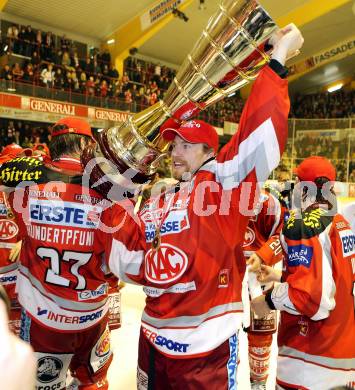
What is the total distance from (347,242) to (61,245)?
1295 mm

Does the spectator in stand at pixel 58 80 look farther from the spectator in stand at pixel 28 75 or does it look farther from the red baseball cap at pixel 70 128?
the red baseball cap at pixel 70 128

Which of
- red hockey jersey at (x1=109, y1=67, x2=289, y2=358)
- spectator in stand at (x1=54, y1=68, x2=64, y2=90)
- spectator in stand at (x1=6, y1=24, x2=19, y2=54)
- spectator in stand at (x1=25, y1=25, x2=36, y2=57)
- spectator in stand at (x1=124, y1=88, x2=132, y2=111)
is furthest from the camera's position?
spectator in stand at (x1=25, y1=25, x2=36, y2=57)

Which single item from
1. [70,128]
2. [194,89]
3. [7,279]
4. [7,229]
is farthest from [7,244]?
[194,89]

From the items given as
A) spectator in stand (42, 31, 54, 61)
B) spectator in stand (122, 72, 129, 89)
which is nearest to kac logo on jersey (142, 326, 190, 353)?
spectator in stand (42, 31, 54, 61)

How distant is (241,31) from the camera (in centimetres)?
134

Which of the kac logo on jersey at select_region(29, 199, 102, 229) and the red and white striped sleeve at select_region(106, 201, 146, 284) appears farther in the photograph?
the kac logo on jersey at select_region(29, 199, 102, 229)

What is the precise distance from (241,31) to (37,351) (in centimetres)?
166

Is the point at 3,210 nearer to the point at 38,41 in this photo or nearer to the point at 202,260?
the point at 202,260

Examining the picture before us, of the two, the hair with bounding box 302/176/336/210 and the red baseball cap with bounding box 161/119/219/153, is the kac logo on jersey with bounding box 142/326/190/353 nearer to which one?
the red baseball cap with bounding box 161/119/219/153

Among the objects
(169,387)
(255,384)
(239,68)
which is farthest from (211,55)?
(255,384)

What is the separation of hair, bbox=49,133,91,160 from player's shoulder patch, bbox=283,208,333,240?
105cm

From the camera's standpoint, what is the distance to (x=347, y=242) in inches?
70.2

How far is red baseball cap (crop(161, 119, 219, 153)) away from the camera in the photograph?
166 cm

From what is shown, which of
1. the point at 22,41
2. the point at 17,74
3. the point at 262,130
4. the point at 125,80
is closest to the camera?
the point at 262,130
